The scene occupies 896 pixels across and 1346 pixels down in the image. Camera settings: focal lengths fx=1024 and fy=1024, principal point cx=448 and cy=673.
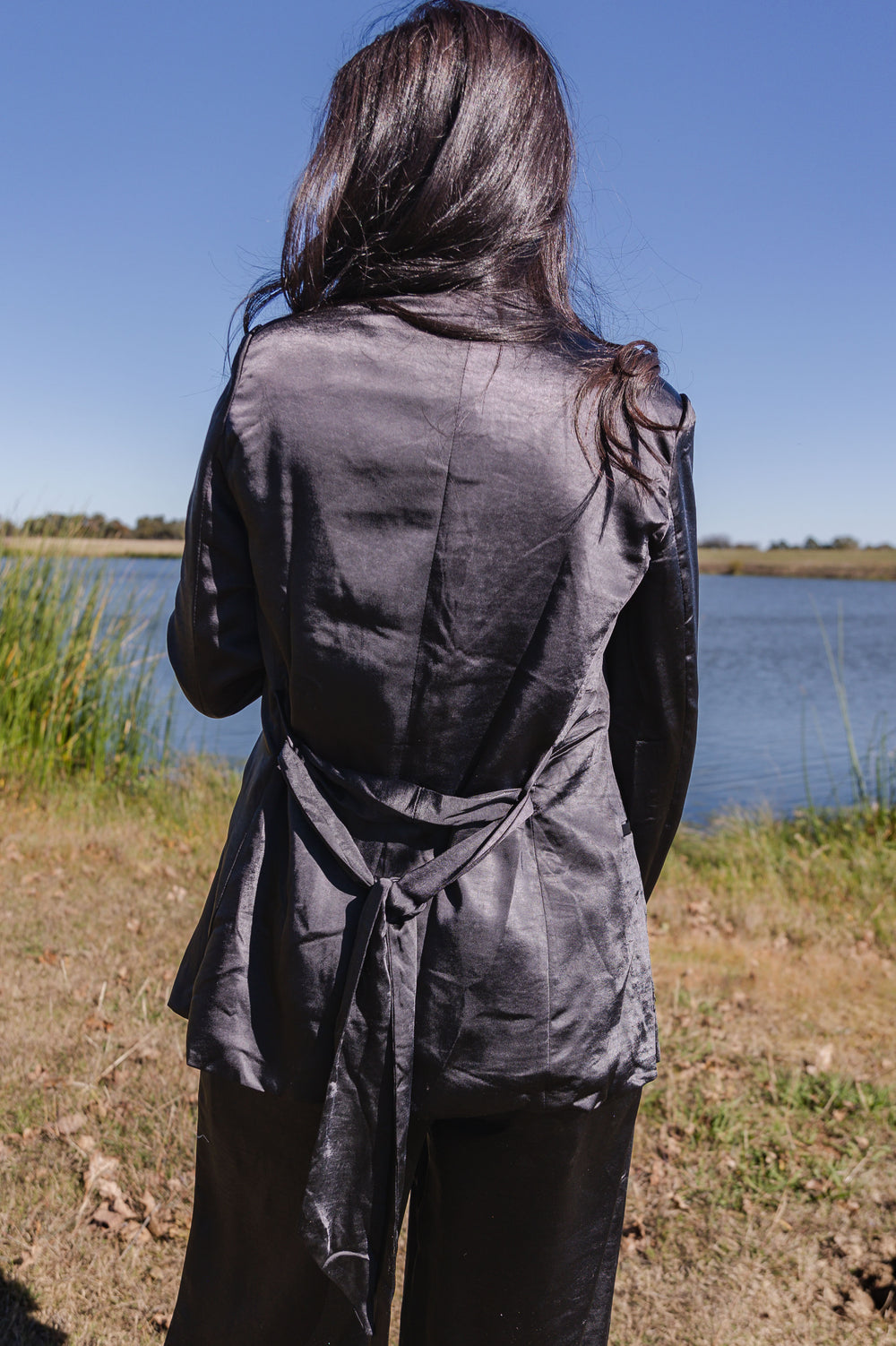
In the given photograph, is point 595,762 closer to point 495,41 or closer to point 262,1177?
point 262,1177

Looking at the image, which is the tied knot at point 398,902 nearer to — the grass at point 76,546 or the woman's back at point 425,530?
the woman's back at point 425,530

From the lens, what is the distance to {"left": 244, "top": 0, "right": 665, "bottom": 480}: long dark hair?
1124mm

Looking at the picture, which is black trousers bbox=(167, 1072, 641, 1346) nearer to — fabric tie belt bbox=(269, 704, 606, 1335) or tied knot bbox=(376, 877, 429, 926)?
fabric tie belt bbox=(269, 704, 606, 1335)

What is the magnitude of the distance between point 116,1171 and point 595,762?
1926mm

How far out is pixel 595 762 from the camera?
4.08ft

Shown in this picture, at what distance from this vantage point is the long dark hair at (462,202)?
112 cm

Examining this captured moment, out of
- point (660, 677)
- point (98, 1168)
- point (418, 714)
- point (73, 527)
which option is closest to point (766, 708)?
point (73, 527)

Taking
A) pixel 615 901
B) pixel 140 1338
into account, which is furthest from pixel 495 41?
pixel 140 1338

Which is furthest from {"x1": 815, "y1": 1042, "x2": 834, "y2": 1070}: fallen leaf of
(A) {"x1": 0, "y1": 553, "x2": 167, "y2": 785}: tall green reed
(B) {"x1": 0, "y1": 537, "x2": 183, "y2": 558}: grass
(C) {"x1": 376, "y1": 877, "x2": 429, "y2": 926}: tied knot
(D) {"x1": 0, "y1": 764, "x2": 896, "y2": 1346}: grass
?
(B) {"x1": 0, "y1": 537, "x2": 183, "y2": 558}: grass

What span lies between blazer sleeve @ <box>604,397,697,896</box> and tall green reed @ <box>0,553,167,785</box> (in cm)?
508

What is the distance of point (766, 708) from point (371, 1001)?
42.5 ft

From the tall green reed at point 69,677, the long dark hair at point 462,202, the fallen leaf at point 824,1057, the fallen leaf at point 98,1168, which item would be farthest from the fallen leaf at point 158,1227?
the tall green reed at point 69,677

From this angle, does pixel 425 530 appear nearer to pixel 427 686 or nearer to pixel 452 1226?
pixel 427 686

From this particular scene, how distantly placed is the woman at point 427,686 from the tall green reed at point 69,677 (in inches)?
198
